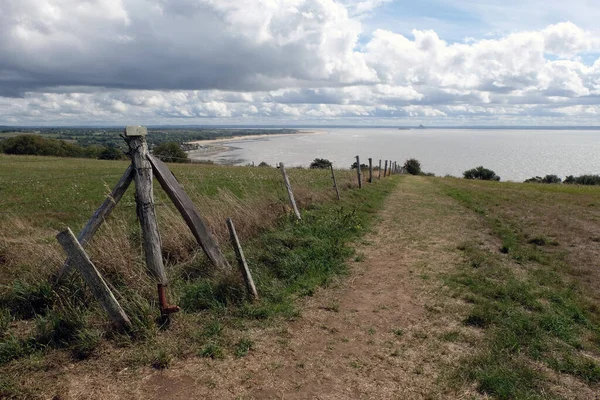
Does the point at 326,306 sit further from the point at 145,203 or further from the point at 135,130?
the point at 135,130

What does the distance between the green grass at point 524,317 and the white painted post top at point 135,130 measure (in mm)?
4988

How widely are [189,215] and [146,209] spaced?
Answer: 989 mm

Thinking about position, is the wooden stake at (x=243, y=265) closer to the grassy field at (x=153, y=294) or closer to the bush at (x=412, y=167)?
the grassy field at (x=153, y=294)

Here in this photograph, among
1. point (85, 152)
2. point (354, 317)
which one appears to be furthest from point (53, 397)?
point (85, 152)

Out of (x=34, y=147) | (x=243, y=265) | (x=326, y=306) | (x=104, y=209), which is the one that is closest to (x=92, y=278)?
(x=104, y=209)

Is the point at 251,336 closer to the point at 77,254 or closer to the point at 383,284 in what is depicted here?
the point at 77,254

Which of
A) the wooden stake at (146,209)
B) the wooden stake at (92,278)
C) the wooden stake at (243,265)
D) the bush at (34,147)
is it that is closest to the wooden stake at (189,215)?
the wooden stake at (146,209)

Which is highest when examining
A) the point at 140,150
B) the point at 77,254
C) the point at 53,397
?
the point at 140,150

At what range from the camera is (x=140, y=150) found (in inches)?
224

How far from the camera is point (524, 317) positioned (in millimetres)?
5625

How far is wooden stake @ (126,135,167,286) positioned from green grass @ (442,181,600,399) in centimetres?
404

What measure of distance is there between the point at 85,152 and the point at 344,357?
73.5 meters

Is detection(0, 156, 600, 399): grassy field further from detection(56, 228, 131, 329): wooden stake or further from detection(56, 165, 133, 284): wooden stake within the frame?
detection(56, 165, 133, 284): wooden stake

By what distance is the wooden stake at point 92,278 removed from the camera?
455 cm
